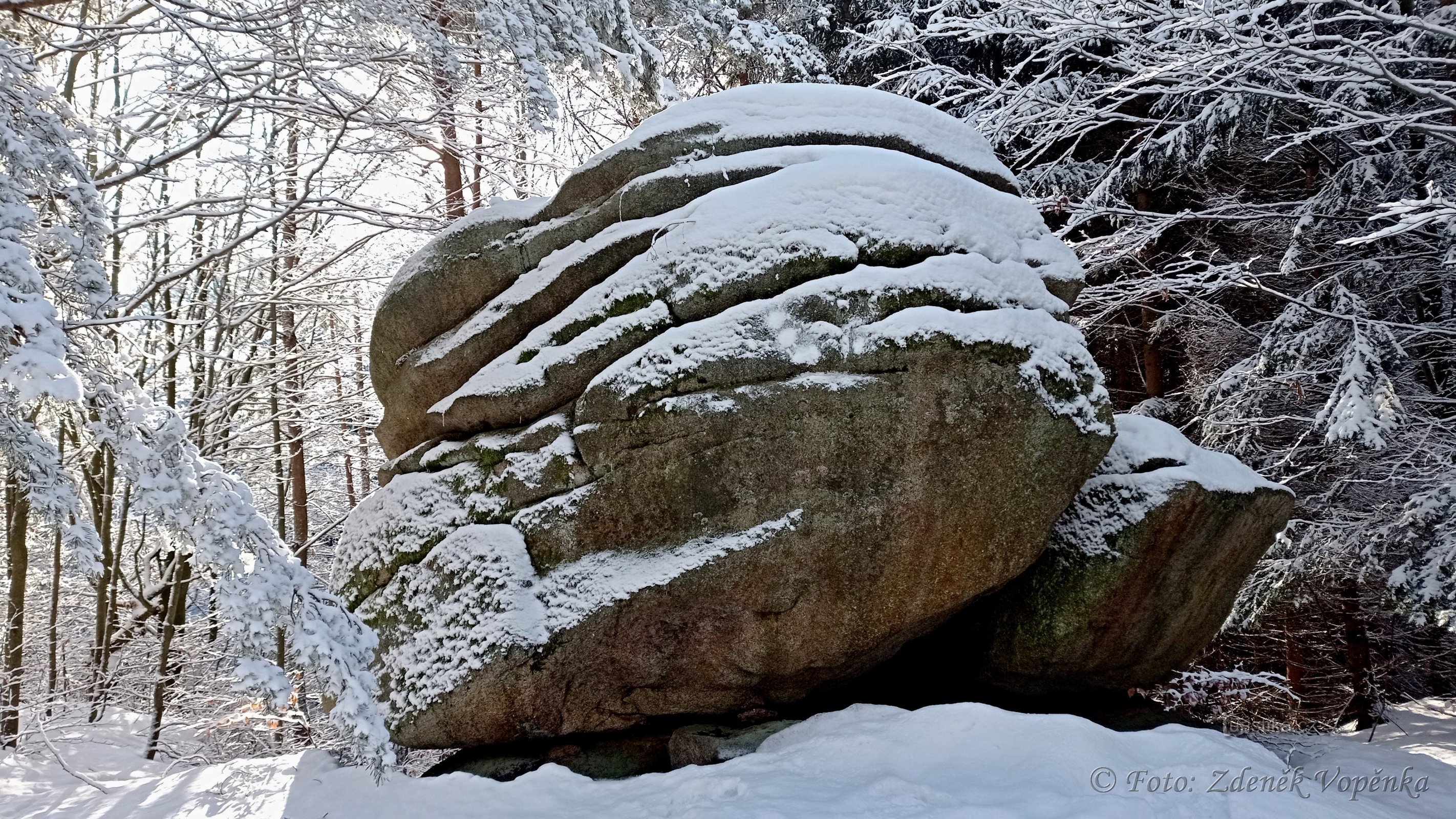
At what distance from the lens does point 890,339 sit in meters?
4.33

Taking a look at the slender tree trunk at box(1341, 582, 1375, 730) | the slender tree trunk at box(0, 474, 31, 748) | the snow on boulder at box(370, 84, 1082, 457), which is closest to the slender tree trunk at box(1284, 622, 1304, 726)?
the slender tree trunk at box(1341, 582, 1375, 730)

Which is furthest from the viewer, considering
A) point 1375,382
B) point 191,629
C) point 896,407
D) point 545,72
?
point 191,629

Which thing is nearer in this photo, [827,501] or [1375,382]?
[827,501]

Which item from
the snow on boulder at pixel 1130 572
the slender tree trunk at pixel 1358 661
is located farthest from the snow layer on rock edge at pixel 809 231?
the slender tree trunk at pixel 1358 661

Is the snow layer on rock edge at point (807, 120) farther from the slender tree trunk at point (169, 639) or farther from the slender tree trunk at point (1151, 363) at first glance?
the slender tree trunk at point (169, 639)

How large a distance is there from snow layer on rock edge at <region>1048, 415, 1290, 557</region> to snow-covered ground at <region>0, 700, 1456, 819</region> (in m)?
1.15

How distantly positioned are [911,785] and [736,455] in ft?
5.74

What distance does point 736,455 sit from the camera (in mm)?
4371

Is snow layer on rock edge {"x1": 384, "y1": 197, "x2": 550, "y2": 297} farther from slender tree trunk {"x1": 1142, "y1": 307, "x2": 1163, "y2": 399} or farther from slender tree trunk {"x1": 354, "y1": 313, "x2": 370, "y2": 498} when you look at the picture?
slender tree trunk {"x1": 1142, "y1": 307, "x2": 1163, "y2": 399}

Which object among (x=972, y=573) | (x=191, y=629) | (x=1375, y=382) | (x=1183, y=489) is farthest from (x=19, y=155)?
(x=1375, y=382)

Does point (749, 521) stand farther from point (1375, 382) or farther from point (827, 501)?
point (1375, 382)

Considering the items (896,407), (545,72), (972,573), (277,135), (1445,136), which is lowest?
(972,573)

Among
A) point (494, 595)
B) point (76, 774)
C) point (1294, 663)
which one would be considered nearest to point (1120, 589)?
point (494, 595)

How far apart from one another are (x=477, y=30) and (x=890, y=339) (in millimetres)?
4131
